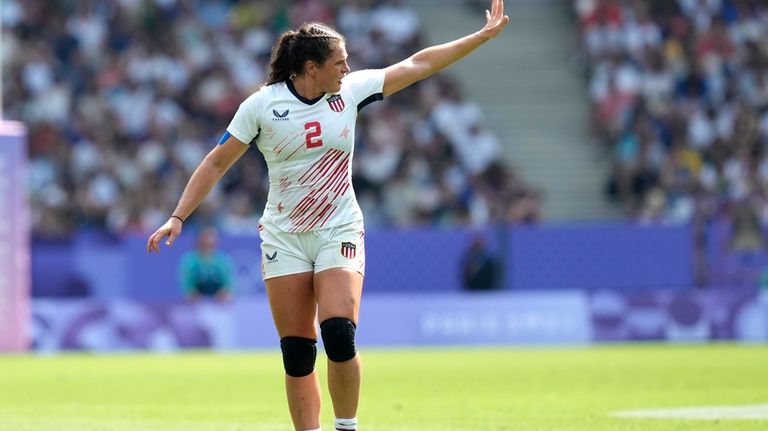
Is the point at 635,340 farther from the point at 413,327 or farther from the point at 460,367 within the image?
the point at 460,367

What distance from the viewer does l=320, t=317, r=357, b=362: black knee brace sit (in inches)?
313

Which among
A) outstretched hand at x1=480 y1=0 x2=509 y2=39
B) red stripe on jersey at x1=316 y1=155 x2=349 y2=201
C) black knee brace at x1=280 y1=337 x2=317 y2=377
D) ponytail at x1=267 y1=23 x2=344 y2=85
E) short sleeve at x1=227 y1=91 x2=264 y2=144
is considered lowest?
black knee brace at x1=280 y1=337 x2=317 y2=377

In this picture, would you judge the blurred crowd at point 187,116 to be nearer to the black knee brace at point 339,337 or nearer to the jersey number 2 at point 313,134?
the jersey number 2 at point 313,134

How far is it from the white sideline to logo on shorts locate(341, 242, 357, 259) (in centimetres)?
373

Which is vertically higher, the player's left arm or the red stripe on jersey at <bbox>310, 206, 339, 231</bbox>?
the player's left arm

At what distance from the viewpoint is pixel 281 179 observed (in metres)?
8.24

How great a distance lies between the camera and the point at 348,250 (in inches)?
324

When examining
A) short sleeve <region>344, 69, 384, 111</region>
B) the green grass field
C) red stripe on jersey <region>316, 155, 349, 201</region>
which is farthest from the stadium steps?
red stripe on jersey <region>316, 155, 349, 201</region>

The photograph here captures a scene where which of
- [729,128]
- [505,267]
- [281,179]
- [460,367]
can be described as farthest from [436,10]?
[281,179]

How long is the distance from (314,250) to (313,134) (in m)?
0.67

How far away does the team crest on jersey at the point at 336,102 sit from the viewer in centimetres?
823

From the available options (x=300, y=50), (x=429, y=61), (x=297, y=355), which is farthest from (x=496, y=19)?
(x=297, y=355)

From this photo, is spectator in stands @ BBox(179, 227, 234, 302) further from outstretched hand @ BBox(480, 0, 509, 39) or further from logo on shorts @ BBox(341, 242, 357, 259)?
logo on shorts @ BBox(341, 242, 357, 259)

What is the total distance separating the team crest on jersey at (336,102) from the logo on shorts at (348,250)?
77 centimetres
